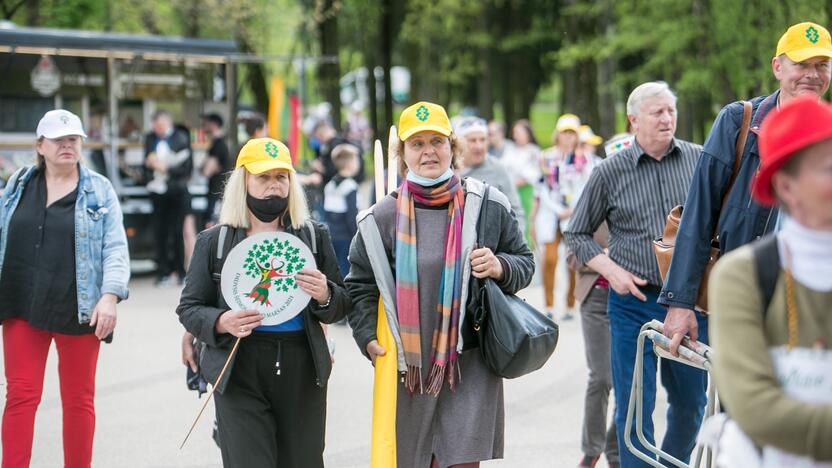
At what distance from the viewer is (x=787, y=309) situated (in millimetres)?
2803

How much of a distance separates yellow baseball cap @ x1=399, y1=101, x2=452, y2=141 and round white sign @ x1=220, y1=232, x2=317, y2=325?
65 centimetres

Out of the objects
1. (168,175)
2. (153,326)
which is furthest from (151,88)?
(153,326)

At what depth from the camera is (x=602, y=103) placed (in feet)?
92.5

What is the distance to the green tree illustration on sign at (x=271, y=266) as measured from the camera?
5023 mm

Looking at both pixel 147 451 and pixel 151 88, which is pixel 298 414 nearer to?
pixel 147 451

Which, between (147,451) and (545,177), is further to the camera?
(545,177)

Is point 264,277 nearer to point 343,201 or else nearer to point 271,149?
point 271,149

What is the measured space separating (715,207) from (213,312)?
2.06 metres

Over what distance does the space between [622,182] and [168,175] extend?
10.9 metres

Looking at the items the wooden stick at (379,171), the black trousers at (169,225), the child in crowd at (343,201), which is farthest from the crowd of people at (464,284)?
the black trousers at (169,225)

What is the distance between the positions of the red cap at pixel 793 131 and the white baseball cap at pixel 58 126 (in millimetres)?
4045

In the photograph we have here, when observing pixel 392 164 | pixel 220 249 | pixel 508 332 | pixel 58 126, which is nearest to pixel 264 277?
pixel 220 249

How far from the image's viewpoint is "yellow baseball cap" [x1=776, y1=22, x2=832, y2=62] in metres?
4.68

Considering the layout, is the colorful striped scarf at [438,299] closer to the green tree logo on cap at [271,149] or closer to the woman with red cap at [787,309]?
the green tree logo on cap at [271,149]
